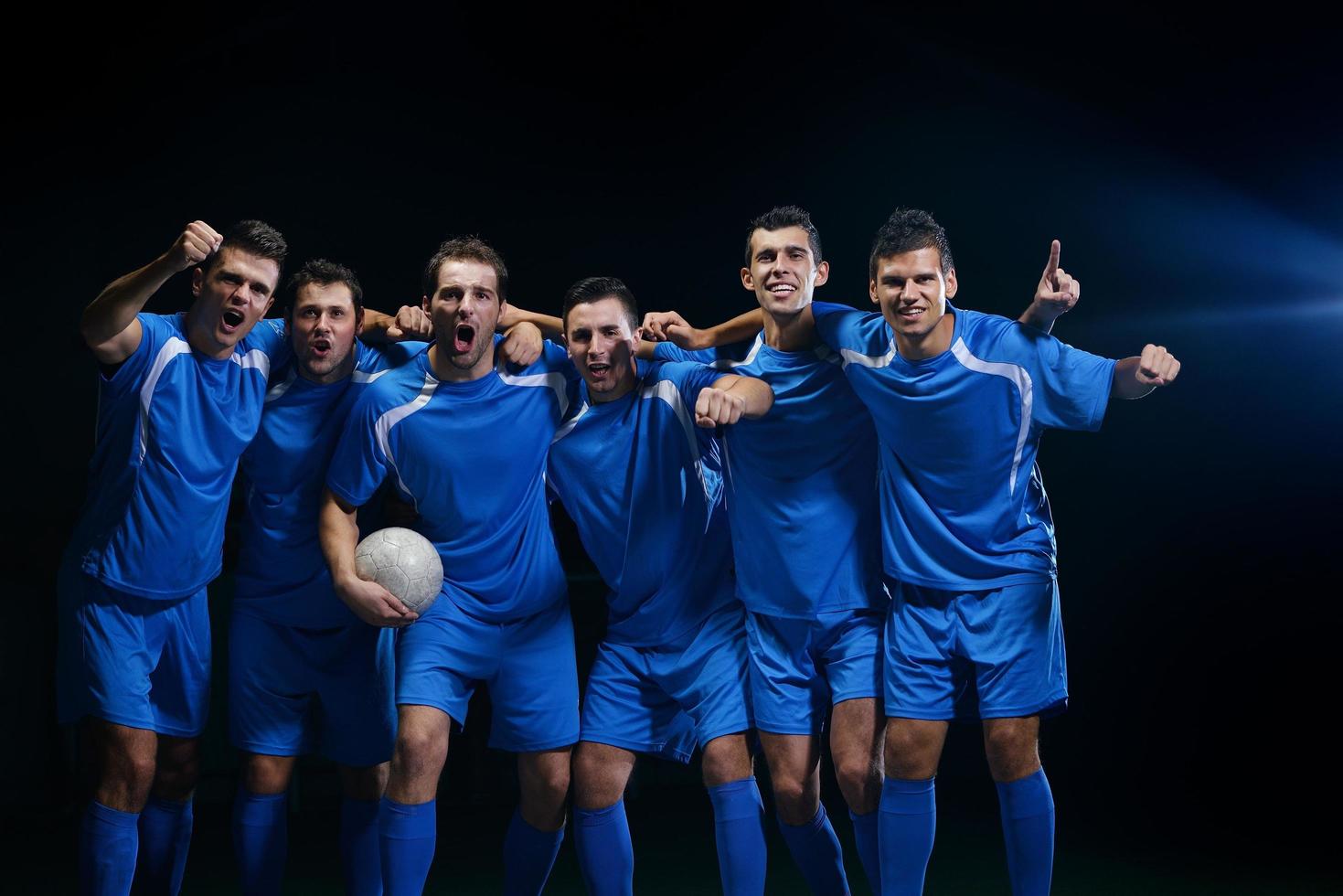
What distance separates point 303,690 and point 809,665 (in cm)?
132

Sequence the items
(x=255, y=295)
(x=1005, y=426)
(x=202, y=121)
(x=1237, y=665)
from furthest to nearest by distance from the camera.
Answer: (x=202, y=121), (x=1237, y=665), (x=255, y=295), (x=1005, y=426)

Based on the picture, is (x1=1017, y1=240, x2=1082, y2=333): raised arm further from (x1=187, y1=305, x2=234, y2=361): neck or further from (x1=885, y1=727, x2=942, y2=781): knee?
(x1=187, y1=305, x2=234, y2=361): neck

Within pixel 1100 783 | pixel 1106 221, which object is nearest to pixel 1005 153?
pixel 1106 221

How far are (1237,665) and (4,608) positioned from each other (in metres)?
5.54

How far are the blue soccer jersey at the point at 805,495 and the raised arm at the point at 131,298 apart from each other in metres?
1.34

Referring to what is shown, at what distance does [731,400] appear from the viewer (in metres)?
2.76

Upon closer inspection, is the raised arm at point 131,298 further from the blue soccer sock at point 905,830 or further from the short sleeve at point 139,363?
the blue soccer sock at point 905,830

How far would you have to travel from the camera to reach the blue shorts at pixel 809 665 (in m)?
2.95

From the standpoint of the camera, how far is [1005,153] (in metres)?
5.56

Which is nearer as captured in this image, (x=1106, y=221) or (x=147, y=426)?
(x=147, y=426)

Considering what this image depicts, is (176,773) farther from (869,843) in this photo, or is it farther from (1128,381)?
(1128,381)

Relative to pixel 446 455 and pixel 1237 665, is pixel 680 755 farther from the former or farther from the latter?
pixel 1237 665

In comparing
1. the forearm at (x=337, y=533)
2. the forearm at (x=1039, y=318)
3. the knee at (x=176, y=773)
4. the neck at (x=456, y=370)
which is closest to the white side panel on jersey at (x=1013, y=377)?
the forearm at (x=1039, y=318)

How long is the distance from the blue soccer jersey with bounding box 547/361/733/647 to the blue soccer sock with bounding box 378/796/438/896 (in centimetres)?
62
